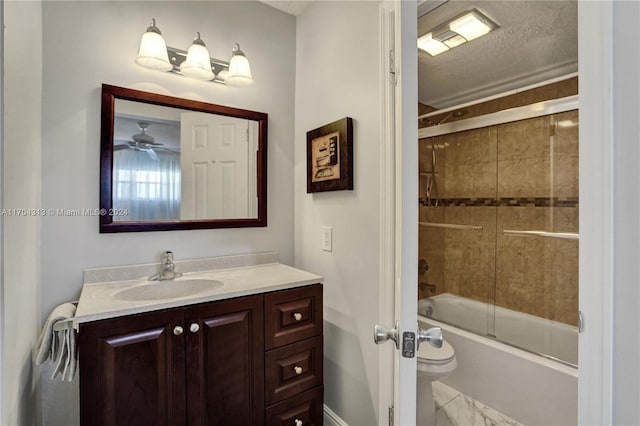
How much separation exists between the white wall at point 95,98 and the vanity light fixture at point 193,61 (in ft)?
0.17

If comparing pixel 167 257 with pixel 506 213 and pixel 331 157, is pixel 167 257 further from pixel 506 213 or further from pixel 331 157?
pixel 506 213

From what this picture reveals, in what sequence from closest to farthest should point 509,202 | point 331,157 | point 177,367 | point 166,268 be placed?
point 177,367
point 166,268
point 331,157
point 509,202

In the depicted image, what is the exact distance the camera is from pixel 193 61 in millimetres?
1577

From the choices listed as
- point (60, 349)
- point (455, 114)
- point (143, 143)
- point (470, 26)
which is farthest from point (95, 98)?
point (455, 114)

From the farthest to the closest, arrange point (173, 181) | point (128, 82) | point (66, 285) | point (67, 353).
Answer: point (173, 181), point (128, 82), point (66, 285), point (67, 353)

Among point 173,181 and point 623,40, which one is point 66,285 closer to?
point 173,181

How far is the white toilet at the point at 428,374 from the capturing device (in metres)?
1.43

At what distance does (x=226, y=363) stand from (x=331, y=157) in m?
1.10

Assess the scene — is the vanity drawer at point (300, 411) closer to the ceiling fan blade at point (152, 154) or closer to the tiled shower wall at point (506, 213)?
the tiled shower wall at point (506, 213)

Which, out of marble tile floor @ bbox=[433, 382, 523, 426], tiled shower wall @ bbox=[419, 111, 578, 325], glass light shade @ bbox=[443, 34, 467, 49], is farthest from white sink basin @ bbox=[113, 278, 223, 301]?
glass light shade @ bbox=[443, 34, 467, 49]

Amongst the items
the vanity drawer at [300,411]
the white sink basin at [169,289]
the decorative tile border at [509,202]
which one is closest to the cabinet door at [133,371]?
the white sink basin at [169,289]

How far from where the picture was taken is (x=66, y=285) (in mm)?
1354

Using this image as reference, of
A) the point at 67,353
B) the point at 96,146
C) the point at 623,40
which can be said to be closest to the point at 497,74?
the point at 623,40

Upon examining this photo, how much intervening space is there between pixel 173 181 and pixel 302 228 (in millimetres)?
798
